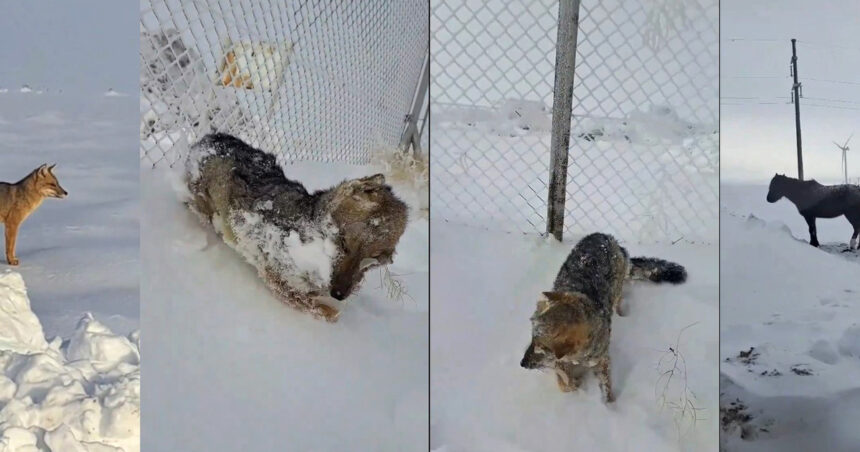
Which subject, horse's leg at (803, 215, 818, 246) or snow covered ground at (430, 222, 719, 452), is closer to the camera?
snow covered ground at (430, 222, 719, 452)

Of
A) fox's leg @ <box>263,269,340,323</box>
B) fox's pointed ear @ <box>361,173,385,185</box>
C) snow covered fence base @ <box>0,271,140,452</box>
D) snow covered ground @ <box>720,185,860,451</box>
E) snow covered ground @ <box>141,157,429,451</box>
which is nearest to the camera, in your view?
snow covered fence base @ <box>0,271,140,452</box>

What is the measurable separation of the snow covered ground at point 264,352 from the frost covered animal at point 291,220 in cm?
4

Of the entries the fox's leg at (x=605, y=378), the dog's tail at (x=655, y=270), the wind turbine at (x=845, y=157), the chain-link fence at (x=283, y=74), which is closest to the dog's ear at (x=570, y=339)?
the fox's leg at (x=605, y=378)

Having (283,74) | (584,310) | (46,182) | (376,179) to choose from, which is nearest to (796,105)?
(584,310)

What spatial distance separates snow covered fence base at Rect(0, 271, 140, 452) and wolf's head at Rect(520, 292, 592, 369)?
3.95 feet

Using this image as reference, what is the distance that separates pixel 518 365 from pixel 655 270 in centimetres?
59

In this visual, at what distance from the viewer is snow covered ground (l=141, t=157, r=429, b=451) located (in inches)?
74.4

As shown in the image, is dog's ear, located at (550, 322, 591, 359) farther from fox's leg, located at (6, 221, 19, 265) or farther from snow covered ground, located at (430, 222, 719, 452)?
fox's leg, located at (6, 221, 19, 265)

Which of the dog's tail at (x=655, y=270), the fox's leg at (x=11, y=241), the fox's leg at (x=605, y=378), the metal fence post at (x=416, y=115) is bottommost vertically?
the fox's leg at (x=605, y=378)

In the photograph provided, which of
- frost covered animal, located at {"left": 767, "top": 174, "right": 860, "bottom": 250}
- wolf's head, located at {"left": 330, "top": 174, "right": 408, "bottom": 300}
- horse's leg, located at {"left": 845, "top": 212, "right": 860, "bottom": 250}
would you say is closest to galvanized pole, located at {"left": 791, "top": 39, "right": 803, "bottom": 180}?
frost covered animal, located at {"left": 767, "top": 174, "right": 860, "bottom": 250}

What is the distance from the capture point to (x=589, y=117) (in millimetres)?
2436

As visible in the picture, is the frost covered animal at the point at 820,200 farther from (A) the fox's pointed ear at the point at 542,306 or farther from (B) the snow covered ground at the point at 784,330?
(A) the fox's pointed ear at the point at 542,306

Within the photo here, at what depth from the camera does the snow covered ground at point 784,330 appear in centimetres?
256

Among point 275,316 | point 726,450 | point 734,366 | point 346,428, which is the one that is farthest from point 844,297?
point 275,316
